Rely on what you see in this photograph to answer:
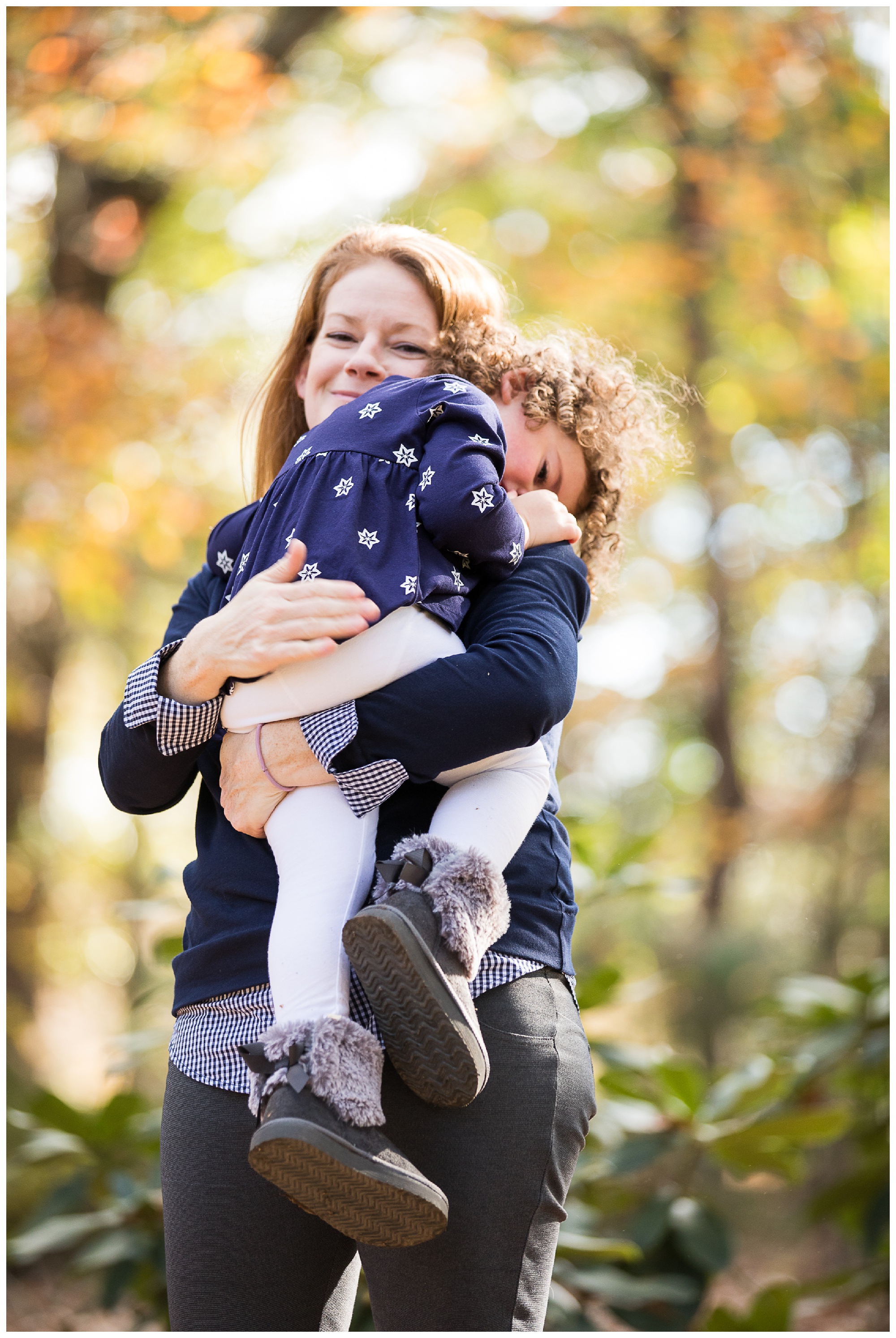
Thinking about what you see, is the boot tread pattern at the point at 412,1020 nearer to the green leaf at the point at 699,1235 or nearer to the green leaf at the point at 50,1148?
the green leaf at the point at 699,1235

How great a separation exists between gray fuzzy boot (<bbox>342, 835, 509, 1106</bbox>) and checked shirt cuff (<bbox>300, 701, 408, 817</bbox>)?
3.1 inches

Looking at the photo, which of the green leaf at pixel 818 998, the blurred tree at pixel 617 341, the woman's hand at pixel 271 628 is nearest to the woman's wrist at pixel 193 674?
the woman's hand at pixel 271 628

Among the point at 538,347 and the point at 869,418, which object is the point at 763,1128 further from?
the point at 869,418

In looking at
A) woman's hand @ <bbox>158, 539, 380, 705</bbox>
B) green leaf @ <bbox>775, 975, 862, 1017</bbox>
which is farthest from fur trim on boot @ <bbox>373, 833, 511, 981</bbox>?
green leaf @ <bbox>775, 975, 862, 1017</bbox>

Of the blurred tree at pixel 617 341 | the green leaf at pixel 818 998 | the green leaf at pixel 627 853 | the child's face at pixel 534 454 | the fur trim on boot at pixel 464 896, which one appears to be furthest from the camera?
the blurred tree at pixel 617 341

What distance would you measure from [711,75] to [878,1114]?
215 inches

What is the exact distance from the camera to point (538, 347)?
60.4 inches

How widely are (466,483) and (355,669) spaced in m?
0.24

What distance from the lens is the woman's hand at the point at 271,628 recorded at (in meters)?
Answer: 1.11

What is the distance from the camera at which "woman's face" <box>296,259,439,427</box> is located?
59.1 inches

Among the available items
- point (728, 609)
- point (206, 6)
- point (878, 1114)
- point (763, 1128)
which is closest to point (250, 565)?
point (763, 1128)

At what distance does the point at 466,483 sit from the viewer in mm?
1187

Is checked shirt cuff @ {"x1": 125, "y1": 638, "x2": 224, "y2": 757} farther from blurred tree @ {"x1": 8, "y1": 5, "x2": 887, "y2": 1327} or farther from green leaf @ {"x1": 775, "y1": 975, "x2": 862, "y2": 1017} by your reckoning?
green leaf @ {"x1": 775, "y1": 975, "x2": 862, "y2": 1017}

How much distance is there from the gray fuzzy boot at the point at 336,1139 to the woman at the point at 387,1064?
9 centimetres
